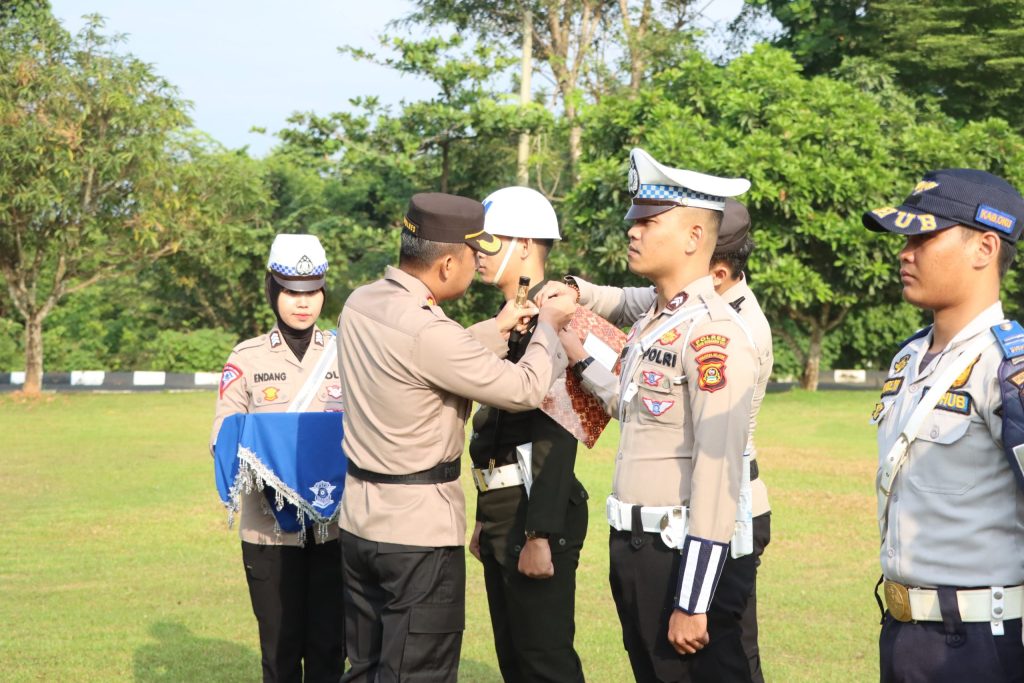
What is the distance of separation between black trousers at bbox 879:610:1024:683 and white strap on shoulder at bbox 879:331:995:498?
1.42 feet

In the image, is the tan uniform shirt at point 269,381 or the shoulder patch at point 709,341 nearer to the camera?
the shoulder patch at point 709,341

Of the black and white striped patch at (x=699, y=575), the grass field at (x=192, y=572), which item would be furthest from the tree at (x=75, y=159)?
the black and white striped patch at (x=699, y=575)

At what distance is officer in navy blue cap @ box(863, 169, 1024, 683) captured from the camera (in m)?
2.97

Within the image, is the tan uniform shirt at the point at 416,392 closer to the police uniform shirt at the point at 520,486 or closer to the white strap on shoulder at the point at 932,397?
the police uniform shirt at the point at 520,486

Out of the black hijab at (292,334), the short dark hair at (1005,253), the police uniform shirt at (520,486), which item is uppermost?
the short dark hair at (1005,253)

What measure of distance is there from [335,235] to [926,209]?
29266 mm

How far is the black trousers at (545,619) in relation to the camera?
14.2 ft

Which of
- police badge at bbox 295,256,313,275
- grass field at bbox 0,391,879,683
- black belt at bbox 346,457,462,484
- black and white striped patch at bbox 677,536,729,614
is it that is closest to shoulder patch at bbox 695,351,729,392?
black and white striped patch at bbox 677,536,729,614

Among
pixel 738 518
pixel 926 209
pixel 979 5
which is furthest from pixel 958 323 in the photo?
pixel 979 5

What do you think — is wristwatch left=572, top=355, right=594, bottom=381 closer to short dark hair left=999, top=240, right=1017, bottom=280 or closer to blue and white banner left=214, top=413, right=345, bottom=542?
blue and white banner left=214, top=413, right=345, bottom=542

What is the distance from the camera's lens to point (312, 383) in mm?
5379

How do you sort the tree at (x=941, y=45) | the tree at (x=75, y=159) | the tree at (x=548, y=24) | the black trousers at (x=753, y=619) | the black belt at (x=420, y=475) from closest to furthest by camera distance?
1. the black belt at (x=420, y=475)
2. the black trousers at (x=753, y=619)
3. the tree at (x=75, y=159)
4. the tree at (x=941, y=45)
5. the tree at (x=548, y=24)

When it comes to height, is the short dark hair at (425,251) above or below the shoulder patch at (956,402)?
above

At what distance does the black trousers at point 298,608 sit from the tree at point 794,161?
17.9 m
